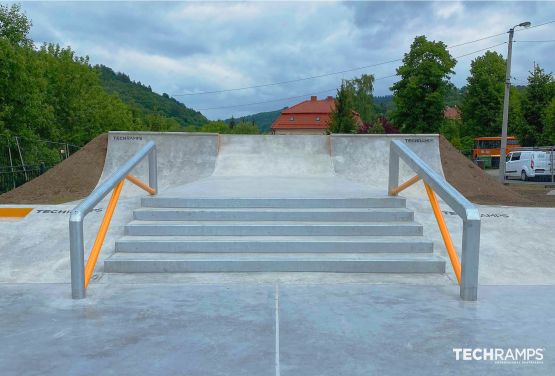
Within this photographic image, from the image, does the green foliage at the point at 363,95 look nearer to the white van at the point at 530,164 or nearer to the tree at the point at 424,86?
the tree at the point at 424,86

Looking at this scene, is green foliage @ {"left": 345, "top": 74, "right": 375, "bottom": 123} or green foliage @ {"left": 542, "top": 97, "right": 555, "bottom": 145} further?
green foliage @ {"left": 345, "top": 74, "right": 375, "bottom": 123}

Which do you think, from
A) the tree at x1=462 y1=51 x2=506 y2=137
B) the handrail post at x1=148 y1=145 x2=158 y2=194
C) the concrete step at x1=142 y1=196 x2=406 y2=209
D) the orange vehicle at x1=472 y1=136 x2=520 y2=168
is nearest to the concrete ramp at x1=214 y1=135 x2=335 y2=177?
the handrail post at x1=148 y1=145 x2=158 y2=194

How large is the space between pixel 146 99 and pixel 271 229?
329 ft

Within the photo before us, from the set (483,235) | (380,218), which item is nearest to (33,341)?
(380,218)

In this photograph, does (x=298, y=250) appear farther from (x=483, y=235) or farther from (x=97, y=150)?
(x=97, y=150)

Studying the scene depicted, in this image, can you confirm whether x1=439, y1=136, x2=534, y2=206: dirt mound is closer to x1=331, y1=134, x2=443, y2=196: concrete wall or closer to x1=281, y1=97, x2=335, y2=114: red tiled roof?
x1=331, y1=134, x2=443, y2=196: concrete wall

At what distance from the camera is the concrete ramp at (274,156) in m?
12.1

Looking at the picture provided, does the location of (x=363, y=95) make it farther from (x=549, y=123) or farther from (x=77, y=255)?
(x=77, y=255)

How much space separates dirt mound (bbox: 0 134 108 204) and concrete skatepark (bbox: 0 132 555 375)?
3.91 meters

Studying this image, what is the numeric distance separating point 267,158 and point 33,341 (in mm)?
9742

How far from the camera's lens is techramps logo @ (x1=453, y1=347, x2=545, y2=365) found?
3.30m

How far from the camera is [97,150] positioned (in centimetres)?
1302

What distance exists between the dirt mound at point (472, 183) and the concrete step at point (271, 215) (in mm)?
5067

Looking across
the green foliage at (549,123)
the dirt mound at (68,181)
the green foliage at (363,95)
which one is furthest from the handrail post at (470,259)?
the green foliage at (363,95)
